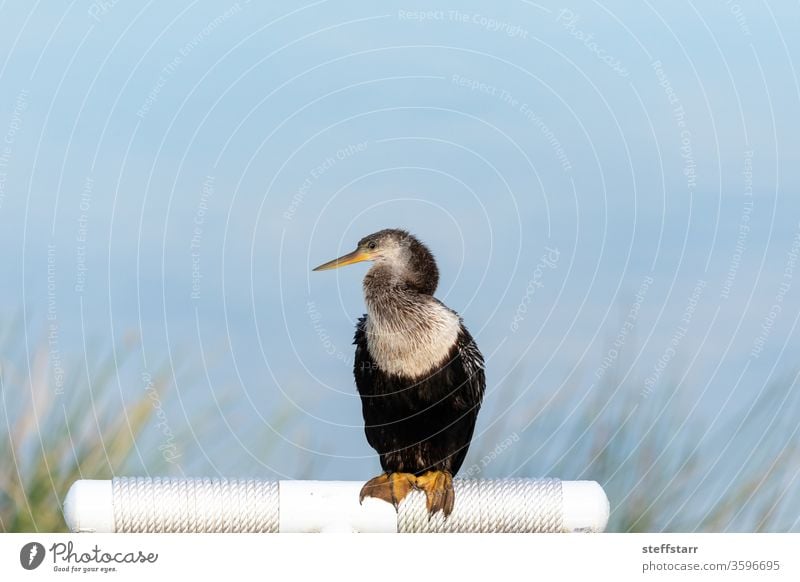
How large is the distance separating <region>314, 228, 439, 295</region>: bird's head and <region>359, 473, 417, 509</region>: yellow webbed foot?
1.10 m

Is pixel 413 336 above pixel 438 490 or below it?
above

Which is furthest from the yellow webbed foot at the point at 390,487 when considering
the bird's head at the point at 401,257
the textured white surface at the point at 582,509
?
the bird's head at the point at 401,257

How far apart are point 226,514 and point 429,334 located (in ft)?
5.31

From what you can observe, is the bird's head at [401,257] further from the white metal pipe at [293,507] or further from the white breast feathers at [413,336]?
the white metal pipe at [293,507]

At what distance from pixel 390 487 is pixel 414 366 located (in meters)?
0.72

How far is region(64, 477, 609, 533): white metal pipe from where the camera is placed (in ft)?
22.4

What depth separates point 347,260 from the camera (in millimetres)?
7961

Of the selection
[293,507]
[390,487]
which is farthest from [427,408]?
[293,507]

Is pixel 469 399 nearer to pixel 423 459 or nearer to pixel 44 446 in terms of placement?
pixel 423 459

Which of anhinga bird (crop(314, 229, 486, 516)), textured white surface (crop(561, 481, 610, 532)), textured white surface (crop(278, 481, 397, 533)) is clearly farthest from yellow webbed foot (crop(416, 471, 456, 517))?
textured white surface (crop(561, 481, 610, 532))

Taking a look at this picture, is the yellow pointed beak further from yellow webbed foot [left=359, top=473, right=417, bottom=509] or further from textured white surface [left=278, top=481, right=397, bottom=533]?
textured white surface [left=278, top=481, right=397, bottom=533]

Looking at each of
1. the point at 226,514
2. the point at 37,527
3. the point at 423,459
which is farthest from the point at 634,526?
the point at 37,527

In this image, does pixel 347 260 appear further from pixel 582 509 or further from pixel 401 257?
pixel 582 509

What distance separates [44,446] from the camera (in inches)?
317
